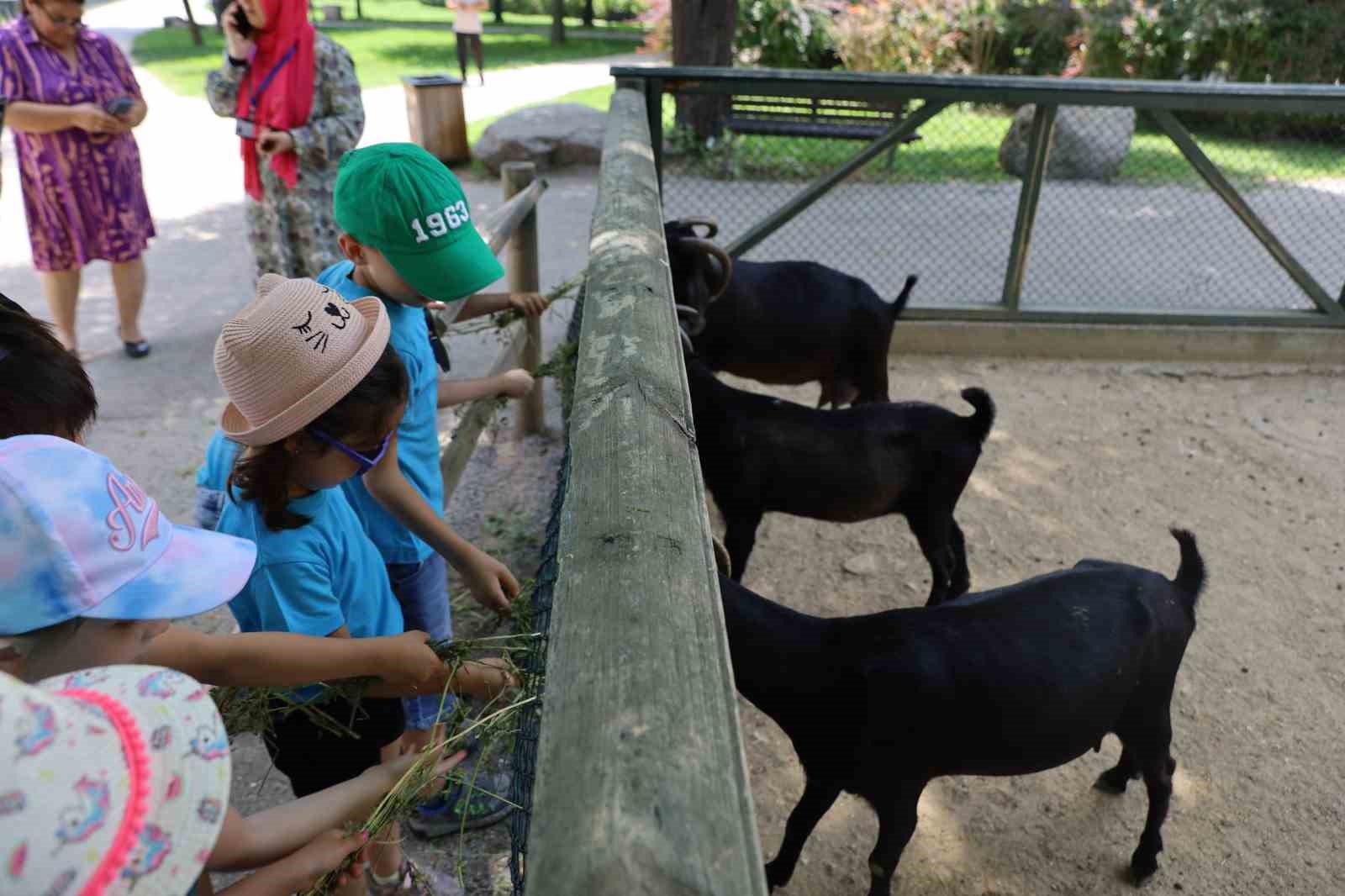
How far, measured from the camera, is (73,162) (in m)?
4.89

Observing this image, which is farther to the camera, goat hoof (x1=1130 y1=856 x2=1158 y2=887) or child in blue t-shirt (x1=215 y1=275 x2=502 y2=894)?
goat hoof (x1=1130 y1=856 x2=1158 y2=887)

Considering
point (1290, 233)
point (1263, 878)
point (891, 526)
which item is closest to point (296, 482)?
point (1263, 878)

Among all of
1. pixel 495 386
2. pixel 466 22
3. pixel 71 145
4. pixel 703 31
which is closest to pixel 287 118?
pixel 71 145

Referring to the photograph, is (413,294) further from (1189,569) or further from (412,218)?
(1189,569)

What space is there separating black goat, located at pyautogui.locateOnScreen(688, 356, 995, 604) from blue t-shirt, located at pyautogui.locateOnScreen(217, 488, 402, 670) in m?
1.64

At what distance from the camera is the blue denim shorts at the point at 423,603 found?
2.34 metres

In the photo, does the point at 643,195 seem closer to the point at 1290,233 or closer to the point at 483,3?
the point at 1290,233

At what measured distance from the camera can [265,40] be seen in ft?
14.0

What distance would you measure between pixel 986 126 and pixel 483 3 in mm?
9126

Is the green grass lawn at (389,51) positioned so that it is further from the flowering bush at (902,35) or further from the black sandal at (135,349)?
the black sandal at (135,349)

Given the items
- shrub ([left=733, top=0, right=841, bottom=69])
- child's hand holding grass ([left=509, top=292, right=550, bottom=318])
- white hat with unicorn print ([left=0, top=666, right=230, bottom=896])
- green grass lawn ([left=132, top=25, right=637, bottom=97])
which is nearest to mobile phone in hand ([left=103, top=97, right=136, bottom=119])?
child's hand holding grass ([left=509, top=292, right=550, bottom=318])

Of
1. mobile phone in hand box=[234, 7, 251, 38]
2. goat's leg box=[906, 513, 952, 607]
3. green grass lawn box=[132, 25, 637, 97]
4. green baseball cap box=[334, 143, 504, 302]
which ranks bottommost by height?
goat's leg box=[906, 513, 952, 607]

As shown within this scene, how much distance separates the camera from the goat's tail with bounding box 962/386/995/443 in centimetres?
314

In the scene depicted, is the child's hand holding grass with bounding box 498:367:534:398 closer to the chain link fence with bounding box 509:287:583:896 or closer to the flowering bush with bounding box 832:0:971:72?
the chain link fence with bounding box 509:287:583:896
